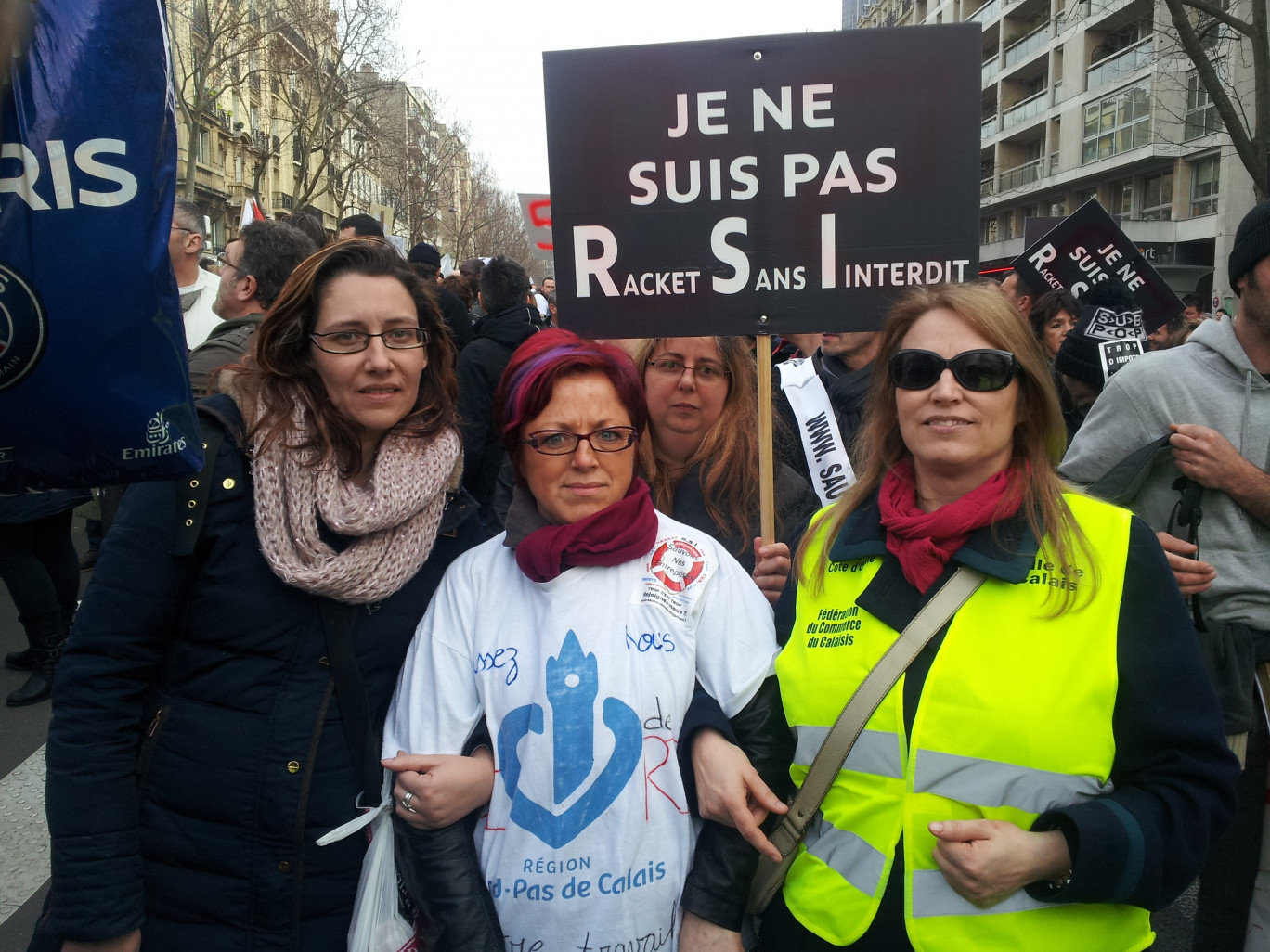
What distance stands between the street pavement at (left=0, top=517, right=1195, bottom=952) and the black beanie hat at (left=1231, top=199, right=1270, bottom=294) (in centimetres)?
217

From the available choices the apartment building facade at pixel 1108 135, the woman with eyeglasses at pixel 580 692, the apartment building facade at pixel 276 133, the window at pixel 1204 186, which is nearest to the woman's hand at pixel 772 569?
the woman with eyeglasses at pixel 580 692

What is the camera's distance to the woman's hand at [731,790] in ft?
5.39

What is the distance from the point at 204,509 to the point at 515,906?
3.12ft

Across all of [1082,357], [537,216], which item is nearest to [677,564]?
[1082,357]

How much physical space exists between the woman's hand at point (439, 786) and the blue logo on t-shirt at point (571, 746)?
0.05 meters

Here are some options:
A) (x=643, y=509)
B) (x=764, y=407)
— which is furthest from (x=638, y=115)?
(x=643, y=509)

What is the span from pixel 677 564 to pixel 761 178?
3.63ft

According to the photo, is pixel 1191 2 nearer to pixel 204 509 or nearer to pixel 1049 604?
pixel 1049 604

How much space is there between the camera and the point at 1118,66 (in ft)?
114

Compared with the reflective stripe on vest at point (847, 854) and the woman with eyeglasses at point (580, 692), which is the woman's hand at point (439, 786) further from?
the reflective stripe on vest at point (847, 854)

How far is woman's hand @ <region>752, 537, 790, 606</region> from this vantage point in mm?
2342

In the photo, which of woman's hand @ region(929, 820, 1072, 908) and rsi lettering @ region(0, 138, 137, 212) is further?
woman's hand @ region(929, 820, 1072, 908)

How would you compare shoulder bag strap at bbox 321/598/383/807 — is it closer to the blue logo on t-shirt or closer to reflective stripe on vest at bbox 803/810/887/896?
the blue logo on t-shirt

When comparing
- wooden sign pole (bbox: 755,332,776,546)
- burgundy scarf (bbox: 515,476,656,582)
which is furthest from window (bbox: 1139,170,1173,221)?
burgundy scarf (bbox: 515,476,656,582)
